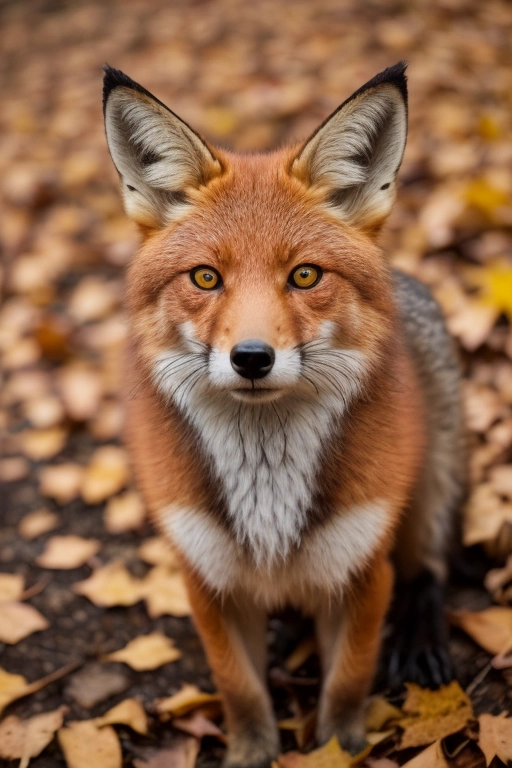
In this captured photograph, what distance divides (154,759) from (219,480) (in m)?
1.20

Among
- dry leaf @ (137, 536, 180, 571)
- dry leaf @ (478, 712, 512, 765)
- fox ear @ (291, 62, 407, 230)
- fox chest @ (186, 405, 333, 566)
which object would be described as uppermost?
fox ear @ (291, 62, 407, 230)

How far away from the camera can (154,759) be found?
2949 mm

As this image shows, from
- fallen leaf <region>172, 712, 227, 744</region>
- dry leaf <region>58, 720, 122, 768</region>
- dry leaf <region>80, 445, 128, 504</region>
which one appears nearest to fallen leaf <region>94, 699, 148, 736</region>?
dry leaf <region>58, 720, 122, 768</region>

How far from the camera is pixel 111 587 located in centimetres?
370

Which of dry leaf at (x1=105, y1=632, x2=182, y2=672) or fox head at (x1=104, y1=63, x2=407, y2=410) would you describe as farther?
dry leaf at (x1=105, y1=632, x2=182, y2=672)

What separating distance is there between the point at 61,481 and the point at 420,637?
87.4 inches

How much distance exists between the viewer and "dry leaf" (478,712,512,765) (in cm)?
256

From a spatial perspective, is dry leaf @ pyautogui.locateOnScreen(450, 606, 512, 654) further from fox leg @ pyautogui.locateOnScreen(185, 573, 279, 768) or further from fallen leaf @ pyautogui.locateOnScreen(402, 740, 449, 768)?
fox leg @ pyautogui.locateOnScreen(185, 573, 279, 768)

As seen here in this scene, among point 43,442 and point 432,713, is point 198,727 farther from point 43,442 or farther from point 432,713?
point 43,442

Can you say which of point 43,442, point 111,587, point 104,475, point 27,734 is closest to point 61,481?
point 104,475

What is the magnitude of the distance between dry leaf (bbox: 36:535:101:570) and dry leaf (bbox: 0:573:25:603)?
15cm

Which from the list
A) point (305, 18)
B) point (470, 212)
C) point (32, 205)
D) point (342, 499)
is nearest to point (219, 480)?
point (342, 499)

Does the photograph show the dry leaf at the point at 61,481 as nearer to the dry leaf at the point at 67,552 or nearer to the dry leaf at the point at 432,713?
the dry leaf at the point at 67,552

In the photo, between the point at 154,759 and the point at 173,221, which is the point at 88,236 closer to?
the point at 173,221
